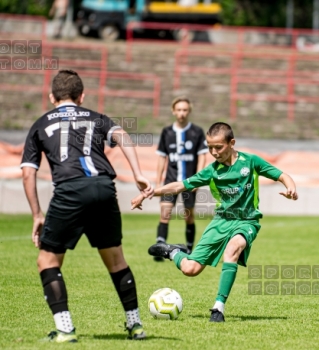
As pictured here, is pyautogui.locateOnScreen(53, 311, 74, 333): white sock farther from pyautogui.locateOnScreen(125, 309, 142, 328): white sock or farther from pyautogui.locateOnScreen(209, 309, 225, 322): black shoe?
pyautogui.locateOnScreen(209, 309, 225, 322): black shoe

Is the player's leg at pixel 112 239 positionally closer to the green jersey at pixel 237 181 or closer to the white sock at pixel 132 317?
the white sock at pixel 132 317

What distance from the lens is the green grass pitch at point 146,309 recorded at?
5918 mm

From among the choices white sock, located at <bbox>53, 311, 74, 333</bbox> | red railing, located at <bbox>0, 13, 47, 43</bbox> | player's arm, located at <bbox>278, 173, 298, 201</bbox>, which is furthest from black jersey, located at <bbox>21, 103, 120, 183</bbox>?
red railing, located at <bbox>0, 13, 47, 43</bbox>

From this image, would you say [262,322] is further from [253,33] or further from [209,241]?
[253,33]

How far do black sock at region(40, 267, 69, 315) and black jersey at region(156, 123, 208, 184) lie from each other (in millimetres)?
5879

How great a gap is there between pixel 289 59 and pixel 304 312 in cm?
2417

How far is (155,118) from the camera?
1046 inches

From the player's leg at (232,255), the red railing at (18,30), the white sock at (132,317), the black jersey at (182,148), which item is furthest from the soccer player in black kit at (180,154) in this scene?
the red railing at (18,30)

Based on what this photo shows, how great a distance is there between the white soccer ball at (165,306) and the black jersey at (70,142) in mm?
1615

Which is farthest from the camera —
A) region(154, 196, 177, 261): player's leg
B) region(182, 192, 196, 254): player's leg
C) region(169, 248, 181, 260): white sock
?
region(182, 192, 196, 254): player's leg

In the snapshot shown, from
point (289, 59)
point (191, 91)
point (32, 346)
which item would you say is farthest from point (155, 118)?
point (32, 346)

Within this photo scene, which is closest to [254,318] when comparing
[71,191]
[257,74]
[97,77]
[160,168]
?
[71,191]

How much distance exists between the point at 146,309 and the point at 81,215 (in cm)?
205

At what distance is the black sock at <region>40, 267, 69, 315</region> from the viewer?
18.5 feet
